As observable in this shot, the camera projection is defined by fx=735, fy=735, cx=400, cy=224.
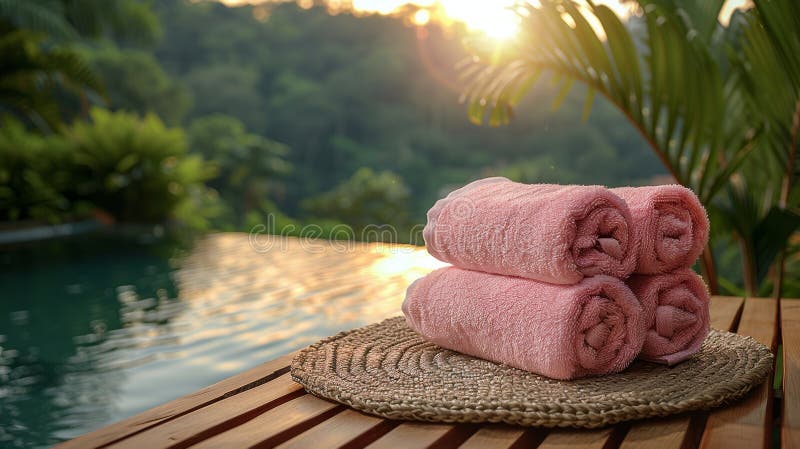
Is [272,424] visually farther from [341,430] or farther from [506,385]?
[506,385]

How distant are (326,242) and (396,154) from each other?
293 inches

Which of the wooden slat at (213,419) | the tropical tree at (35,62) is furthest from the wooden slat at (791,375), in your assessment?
the tropical tree at (35,62)

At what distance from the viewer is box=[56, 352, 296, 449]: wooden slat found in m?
0.73

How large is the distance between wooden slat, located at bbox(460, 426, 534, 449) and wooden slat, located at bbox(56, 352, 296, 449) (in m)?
0.31

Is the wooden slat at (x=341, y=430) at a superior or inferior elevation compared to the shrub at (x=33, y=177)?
inferior

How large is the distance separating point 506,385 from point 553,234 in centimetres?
18

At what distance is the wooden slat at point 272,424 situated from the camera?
702mm

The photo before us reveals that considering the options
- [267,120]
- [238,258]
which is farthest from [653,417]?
[267,120]

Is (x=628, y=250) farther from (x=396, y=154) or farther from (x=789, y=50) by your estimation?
(x=396, y=154)

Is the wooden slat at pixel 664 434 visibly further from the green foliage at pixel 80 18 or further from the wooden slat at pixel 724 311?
the green foliage at pixel 80 18

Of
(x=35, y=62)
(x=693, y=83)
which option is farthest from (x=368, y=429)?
(x=35, y=62)

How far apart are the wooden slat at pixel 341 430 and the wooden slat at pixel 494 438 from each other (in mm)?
92

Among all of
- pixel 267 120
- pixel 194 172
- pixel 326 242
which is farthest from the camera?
pixel 267 120

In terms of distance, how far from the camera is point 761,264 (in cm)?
163
